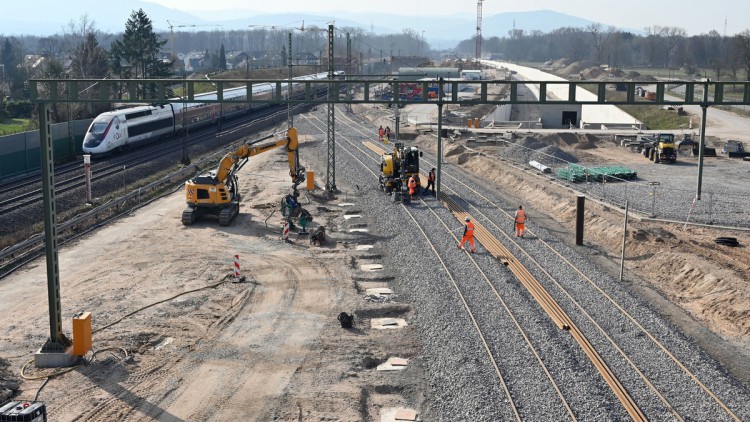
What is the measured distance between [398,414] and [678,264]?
16110 mm

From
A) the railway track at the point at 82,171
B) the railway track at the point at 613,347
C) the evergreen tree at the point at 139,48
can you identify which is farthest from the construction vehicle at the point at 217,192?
the evergreen tree at the point at 139,48

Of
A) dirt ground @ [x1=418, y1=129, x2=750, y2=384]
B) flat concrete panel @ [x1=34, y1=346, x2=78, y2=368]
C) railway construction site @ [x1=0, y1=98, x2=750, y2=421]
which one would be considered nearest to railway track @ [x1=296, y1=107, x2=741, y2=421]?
railway construction site @ [x1=0, y1=98, x2=750, y2=421]

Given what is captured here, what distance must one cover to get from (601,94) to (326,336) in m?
14.6

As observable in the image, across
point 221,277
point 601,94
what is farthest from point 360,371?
point 601,94

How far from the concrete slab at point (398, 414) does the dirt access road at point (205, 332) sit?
21 centimetres

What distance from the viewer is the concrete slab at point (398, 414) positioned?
17.9 meters

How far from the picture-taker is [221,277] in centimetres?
2958

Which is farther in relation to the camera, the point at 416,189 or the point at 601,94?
the point at 416,189

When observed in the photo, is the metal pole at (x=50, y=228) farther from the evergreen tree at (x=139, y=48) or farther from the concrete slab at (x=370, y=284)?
the evergreen tree at (x=139, y=48)

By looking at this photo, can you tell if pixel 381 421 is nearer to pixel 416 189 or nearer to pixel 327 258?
pixel 327 258

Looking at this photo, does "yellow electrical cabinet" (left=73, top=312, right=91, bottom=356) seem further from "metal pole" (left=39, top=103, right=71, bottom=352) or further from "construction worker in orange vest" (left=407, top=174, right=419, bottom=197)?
"construction worker in orange vest" (left=407, top=174, right=419, bottom=197)

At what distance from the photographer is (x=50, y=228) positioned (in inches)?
814

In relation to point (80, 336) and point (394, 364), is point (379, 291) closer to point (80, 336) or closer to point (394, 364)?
point (394, 364)

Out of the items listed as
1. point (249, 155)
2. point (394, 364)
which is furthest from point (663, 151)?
point (394, 364)
